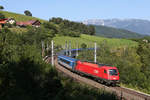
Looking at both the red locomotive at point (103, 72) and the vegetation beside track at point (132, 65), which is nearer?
the red locomotive at point (103, 72)

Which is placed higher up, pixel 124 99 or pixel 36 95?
pixel 36 95

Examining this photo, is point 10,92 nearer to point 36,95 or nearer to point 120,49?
point 36,95

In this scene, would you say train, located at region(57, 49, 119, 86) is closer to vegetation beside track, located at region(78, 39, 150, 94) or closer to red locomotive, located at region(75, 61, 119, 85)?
red locomotive, located at region(75, 61, 119, 85)

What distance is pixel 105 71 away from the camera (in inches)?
1097

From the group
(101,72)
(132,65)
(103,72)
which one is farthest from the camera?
(132,65)

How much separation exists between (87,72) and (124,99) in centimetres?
1368

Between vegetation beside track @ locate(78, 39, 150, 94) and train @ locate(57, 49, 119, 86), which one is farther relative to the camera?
vegetation beside track @ locate(78, 39, 150, 94)

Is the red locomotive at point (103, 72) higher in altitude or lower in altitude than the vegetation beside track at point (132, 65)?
higher

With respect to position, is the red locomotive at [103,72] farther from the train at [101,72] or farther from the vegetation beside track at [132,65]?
the vegetation beside track at [132,65]

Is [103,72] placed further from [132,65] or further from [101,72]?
[132,65]

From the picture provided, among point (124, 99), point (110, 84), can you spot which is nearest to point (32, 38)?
point (110, 84)

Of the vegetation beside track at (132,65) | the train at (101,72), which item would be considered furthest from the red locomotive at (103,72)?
the vegetation beside track at (132,65)

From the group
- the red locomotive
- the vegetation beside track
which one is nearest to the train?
the red locomotive

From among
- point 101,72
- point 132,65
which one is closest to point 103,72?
point 101,72
